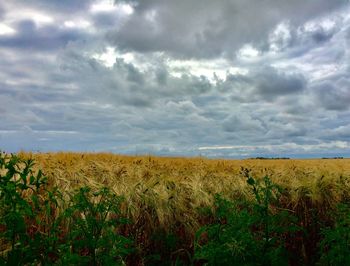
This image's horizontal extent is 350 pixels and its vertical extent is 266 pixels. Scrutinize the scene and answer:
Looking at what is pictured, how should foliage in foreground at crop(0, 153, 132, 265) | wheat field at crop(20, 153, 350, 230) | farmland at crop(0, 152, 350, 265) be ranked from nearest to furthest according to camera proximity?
foliage in foreground at crop(0, 153, 132, 265), farmland at crop(0, 152, 350, 265), wheat field at crop(20, 153, 350, 230)

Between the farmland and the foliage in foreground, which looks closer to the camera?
the foliage in foreground

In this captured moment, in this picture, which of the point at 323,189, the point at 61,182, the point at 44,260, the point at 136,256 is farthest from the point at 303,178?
the point at 44,260

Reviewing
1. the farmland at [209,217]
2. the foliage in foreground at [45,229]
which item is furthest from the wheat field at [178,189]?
the foliage in foreground at [45,229]

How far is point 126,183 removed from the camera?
5820mm

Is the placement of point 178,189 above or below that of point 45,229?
above

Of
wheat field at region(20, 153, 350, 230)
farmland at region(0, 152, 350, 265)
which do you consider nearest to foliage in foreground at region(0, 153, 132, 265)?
farmland at region(0, 152, 350, 265)

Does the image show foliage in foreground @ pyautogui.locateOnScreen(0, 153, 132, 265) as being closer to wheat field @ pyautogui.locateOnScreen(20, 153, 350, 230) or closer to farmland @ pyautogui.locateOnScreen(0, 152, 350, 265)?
farmland @ pyautogui.locateOnScreen(0, 152, 350, 265)

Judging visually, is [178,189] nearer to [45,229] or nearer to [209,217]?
[209,217]

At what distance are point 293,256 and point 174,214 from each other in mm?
1996

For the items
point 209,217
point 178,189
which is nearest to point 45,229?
point 178,189

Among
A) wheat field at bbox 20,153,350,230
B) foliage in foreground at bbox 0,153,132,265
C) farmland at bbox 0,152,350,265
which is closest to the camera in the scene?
foliage in foreground at bbox 0,153,132,265

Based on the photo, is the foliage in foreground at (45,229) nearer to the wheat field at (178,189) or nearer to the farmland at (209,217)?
the farmland at (209,217)

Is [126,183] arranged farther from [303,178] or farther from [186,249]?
[303,178]

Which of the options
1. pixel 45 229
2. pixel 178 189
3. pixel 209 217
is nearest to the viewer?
pixel 45 229
